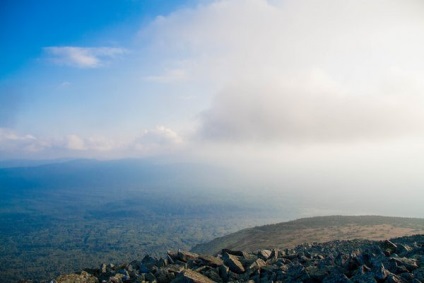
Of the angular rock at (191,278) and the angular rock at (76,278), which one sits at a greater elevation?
the angular rock at (191,278)

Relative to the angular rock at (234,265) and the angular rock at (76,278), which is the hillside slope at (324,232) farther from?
the angular rock at (76,278)

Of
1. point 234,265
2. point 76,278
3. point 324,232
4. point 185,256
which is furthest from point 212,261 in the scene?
point 324,232

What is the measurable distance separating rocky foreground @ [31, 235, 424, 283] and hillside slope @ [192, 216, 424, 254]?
992 inches

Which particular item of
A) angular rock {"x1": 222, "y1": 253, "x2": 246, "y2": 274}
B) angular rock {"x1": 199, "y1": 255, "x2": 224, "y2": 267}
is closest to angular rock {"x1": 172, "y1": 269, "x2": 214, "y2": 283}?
angular rock {"x1": 222, "y1": 253, "x2": 246, "y2": 274}

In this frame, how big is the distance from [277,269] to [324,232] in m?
37.7

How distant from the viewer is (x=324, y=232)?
152 ft

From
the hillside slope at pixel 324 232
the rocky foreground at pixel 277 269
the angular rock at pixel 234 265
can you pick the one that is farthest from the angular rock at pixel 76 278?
the hillside slope at pixel 324 232

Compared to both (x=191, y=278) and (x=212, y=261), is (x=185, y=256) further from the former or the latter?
(x=191, y=278)

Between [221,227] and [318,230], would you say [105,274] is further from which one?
[221,227]

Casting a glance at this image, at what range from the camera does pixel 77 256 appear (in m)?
122

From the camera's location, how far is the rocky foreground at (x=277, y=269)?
393 inches

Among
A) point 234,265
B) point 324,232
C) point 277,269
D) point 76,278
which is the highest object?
point 277,269

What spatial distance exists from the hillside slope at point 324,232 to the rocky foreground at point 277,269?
25.2 metres

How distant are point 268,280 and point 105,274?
25.8 feet
